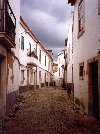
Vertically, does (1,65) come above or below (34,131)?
above

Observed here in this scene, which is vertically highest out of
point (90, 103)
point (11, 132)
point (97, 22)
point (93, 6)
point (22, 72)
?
point (93, 6)

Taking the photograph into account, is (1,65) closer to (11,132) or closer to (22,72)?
(11,132)

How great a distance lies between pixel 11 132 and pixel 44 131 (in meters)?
0.95

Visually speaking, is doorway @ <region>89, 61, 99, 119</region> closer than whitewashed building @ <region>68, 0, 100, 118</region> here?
No

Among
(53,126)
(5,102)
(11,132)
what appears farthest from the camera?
(5,102)

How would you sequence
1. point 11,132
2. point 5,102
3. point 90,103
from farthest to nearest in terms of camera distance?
point 5,102
point 90,103
point 11,132

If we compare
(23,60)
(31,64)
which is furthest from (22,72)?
(31,64)

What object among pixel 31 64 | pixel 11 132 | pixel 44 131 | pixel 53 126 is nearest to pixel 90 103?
pixel 53 126

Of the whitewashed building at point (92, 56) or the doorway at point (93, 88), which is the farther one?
the doorway at point (93, 88)

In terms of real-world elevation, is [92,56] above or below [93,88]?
above

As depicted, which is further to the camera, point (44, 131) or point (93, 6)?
point (93, 6)

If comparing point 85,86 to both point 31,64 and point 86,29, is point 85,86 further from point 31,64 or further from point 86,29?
point 31,64

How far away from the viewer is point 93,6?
357 inches

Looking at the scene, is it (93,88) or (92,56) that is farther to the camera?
(93,88)
